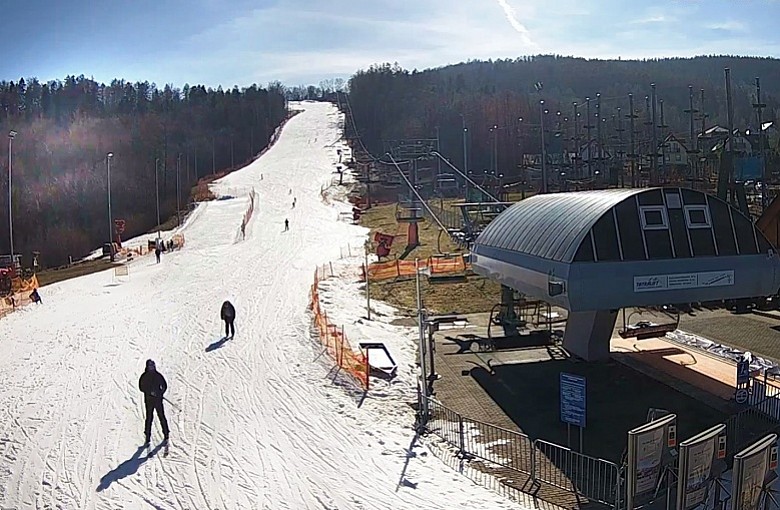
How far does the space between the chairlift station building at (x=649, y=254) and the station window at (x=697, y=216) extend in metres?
0.02

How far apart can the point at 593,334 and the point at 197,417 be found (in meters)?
10.8

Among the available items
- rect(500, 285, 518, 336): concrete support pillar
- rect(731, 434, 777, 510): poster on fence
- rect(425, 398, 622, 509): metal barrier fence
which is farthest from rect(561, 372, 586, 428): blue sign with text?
rect(500, 285, 518, 336): concrete support pillar

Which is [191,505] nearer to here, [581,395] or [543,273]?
[581,395]

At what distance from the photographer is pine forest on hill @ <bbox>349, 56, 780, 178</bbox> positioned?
10612cm

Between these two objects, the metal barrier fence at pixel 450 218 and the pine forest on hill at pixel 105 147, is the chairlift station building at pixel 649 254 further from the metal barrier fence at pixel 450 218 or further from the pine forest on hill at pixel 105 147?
the pine forest on hill at pixel 105 147

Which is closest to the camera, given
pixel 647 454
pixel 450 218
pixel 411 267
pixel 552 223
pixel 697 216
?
pixel 647 454

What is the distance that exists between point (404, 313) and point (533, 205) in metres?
8.07

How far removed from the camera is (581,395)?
13.7 metres

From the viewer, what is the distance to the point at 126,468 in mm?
13242

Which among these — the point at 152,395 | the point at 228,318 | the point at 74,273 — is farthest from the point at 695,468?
the point at 74,273

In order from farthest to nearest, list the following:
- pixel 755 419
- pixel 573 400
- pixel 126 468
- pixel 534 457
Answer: pixel 755 419 < pixel 573 400 < pixel 534 457 < pixel 126 468

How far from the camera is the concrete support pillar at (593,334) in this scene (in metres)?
20.6

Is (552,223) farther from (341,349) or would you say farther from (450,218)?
(450,218)

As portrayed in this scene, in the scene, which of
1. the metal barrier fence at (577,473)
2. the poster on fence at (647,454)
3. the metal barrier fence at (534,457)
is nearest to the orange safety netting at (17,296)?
the metal barrier fence at (534,457)
